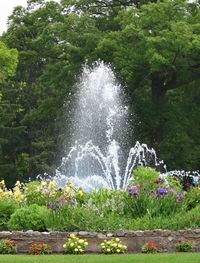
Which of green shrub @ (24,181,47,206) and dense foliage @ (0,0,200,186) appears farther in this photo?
dense foliage @ (0,0,200,186)

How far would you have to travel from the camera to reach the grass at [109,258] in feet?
34.0

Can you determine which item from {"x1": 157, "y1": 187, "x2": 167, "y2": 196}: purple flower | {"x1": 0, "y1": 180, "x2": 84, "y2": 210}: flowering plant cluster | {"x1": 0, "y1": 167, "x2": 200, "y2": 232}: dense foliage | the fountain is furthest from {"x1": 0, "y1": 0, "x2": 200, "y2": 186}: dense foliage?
{"x1": 157, "y1": 187, "x2": 167, "y2": 196}: purple flower

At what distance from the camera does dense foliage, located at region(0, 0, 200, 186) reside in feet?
94.4

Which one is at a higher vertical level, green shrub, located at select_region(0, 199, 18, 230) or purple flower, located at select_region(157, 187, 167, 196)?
purple flower, located at select_region(157, 187, 167, 196)

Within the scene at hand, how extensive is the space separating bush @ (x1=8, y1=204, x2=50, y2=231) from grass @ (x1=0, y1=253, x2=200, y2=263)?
61.7 inches

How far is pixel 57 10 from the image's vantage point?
34062 mm

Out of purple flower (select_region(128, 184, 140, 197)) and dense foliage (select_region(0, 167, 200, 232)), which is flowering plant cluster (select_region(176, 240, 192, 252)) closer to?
dense foliage (select_region(0, 167, 200, 232))

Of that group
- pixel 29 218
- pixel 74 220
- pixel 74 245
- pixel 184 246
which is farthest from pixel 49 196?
pixel 184 246

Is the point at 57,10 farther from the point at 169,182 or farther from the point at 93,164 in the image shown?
the point at 169,182

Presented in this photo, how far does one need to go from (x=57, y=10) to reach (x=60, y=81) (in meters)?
3.60

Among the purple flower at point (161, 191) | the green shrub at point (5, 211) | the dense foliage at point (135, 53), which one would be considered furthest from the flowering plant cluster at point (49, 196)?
the dense foliage at point (135, 53)

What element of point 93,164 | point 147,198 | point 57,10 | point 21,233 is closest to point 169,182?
point 147,198

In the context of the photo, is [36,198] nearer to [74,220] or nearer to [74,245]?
[74,220]

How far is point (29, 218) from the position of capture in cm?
1274
